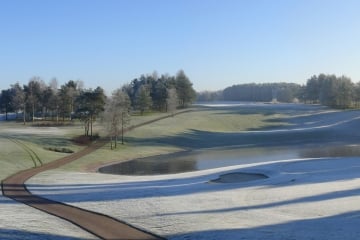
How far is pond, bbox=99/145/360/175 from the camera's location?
60375mm

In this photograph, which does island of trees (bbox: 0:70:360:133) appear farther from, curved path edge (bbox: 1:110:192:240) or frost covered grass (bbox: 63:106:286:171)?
curved path edge (bbox: 1:110:192:240)

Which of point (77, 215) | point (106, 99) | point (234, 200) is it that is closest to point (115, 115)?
point (106, 99)

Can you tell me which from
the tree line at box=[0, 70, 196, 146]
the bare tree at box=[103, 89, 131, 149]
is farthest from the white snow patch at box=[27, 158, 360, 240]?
the tree line at box=[0, 70, 196, 146]

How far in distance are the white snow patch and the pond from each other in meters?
11.5

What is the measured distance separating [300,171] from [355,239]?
2656 cm

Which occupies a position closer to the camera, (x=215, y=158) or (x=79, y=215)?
(x=79, y=215)

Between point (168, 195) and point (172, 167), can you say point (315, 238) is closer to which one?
point (168, 195)

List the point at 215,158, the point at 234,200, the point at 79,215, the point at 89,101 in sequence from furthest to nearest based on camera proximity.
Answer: the point at 89,101 → the point at 215,158 → the point at 234,200 → the point at 79,215

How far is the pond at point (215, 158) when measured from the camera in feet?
198

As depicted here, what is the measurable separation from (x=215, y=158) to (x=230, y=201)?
40.8 meters

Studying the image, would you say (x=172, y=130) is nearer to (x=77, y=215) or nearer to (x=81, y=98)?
(x=81, y=98)

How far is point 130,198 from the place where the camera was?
3291cm

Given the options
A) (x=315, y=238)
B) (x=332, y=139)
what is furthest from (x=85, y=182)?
(x=332, y=139)

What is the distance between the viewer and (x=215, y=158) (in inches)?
2835
